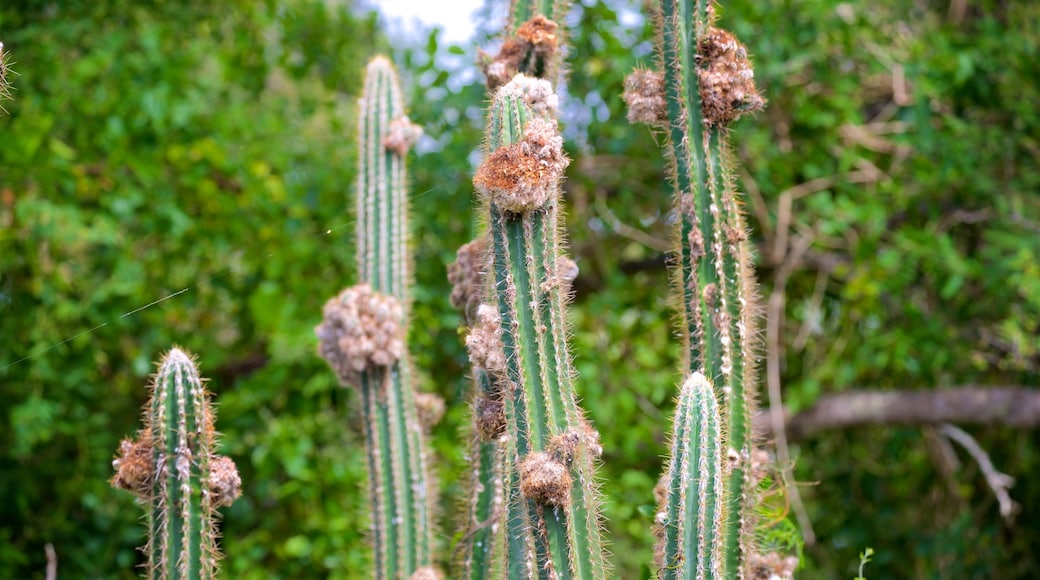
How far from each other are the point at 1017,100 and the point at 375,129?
280cm

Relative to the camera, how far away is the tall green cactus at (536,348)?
1469mm

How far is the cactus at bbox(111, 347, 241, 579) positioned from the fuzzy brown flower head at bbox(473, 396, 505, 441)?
386 mm

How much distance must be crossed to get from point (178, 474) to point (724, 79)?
1.04 meters

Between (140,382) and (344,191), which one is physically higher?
(344,191)

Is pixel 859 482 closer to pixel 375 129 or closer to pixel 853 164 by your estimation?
pixel 853 164

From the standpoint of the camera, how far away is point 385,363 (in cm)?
209

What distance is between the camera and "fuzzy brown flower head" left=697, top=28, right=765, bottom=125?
1712mm

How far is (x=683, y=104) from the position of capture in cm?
175

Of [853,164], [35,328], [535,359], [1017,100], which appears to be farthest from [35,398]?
[1017,100]

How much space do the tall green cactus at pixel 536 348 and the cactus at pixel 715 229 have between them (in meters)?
0.29

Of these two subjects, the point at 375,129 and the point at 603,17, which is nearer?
the point at 375,129

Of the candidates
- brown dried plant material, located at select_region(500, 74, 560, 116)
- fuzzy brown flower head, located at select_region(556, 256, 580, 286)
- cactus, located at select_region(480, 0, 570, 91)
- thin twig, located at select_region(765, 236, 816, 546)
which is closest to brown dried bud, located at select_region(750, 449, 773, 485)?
fuzzy brown flower head, located at select_region(556, 256, 580, 286)

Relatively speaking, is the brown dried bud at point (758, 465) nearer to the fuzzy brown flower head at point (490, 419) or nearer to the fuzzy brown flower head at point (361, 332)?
the fuzzy brown flower head at point (490, 419)

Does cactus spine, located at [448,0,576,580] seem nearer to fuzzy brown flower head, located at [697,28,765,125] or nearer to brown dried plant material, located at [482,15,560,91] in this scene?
brown dried plant material, located at [482,15,560,91]
